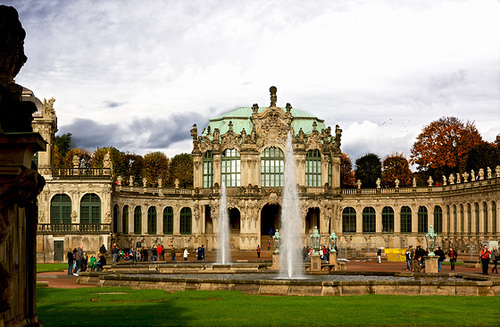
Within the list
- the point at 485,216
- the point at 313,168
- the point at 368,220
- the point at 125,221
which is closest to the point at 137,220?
the point at 125,221

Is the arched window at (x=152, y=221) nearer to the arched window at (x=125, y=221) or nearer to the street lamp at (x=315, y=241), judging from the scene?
the arched window at (x=125, y=221)

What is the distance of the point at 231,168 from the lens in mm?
82625

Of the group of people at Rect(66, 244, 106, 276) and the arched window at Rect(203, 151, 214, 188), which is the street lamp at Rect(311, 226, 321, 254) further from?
the arched window at Rect(203, 151, 214, 188)

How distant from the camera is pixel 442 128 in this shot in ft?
312

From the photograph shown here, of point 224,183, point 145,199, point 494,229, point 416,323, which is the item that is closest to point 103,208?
point 145,199

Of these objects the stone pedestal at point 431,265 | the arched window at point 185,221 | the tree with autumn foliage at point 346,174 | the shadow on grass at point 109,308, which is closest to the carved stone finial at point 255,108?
Result: the arched window at point 185,221

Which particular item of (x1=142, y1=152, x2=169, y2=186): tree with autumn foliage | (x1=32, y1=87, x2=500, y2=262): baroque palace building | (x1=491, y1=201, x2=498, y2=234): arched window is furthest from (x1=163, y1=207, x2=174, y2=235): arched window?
(x1=491, y1=201, x2=498, y2=234): arched window

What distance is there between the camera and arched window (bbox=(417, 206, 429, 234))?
8212 centimetres

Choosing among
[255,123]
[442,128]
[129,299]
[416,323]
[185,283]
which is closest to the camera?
[416,323]

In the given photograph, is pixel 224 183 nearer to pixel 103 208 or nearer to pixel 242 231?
pixel 242 231

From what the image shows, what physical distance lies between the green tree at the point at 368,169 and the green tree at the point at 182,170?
978 inches

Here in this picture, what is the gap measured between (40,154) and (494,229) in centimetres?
4290

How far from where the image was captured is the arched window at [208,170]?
8350 centimetres

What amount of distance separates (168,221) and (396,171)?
123 feet
